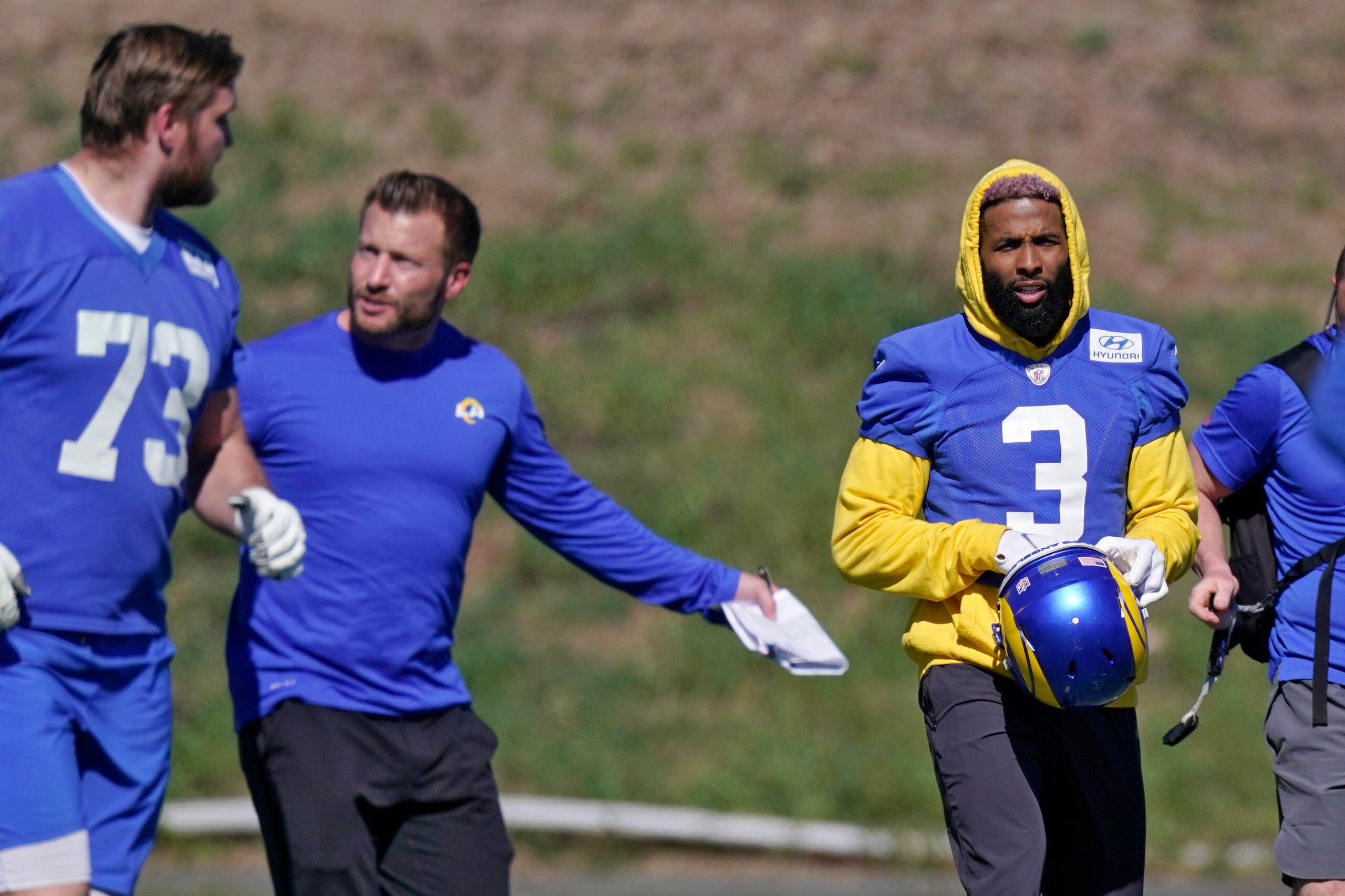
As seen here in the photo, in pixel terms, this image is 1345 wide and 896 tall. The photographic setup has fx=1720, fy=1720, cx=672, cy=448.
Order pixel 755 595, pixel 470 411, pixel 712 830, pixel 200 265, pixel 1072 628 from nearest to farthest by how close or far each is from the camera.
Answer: pixel 1072 628, pixel 200 265, pixel 470 411, pixel 755 595, pixel 712 830

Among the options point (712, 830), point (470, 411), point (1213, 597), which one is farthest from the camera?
point (712, 830)

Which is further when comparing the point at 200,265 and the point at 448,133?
the point at 448,133

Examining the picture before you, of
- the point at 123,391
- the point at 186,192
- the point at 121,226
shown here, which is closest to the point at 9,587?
the point at 123,391

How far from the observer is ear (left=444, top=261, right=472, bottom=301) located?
206 inches

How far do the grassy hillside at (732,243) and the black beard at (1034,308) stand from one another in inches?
221

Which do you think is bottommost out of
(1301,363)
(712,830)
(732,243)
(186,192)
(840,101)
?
(712,830)

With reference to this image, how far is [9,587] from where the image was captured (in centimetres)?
383

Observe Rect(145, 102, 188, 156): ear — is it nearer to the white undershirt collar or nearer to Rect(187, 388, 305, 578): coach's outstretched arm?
the white undershirt collar

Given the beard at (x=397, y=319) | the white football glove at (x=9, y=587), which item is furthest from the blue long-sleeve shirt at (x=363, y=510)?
the white football glove at (x=9, y=587)

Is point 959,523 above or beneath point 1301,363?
beneath

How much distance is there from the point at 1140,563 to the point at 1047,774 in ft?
2.26

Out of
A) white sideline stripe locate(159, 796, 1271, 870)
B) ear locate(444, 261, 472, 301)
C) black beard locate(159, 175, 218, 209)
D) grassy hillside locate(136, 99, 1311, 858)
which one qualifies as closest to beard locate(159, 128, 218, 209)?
black beard locate(159, 175, 218, 209)

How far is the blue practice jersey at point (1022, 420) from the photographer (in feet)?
15.4

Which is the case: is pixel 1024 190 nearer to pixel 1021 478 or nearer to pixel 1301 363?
pixel 1021 478
